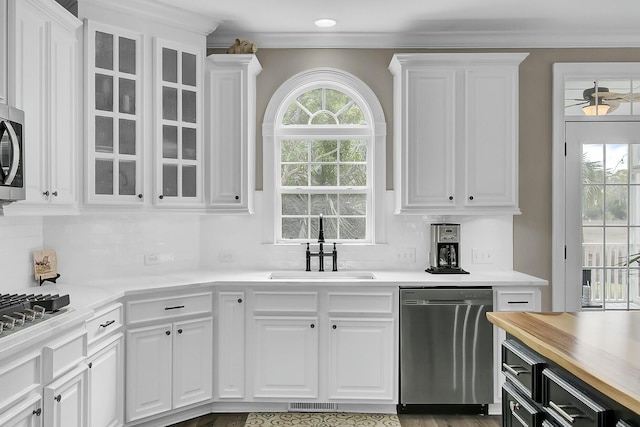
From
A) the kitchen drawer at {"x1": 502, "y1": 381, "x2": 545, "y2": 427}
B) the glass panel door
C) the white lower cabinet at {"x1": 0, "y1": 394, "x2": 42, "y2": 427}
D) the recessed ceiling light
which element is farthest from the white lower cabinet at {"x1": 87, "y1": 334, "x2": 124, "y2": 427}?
the glass panel door

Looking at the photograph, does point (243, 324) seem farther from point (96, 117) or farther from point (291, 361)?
point (96, 117)

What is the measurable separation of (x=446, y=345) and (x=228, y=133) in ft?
7.07

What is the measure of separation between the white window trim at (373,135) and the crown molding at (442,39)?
0.25 meters

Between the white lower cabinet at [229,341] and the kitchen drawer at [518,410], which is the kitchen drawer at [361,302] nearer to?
the white lower cabinet at [229,341]

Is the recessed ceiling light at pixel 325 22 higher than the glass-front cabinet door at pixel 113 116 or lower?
higher

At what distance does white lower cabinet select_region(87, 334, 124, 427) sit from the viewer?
267 centimetres

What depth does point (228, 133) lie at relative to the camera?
3801mm

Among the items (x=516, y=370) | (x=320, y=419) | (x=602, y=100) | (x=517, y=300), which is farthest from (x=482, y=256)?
(x=516, y=370)

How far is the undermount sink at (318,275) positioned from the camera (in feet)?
12.5

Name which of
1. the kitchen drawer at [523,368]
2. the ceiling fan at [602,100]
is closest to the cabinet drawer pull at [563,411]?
the kitchen drawer at [523,368]

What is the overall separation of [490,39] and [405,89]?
2.97ft

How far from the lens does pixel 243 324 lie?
3.52m

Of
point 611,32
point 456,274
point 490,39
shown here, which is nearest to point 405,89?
point 490,39

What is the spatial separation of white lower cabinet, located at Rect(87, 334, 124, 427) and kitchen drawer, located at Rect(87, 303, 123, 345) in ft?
0.22
